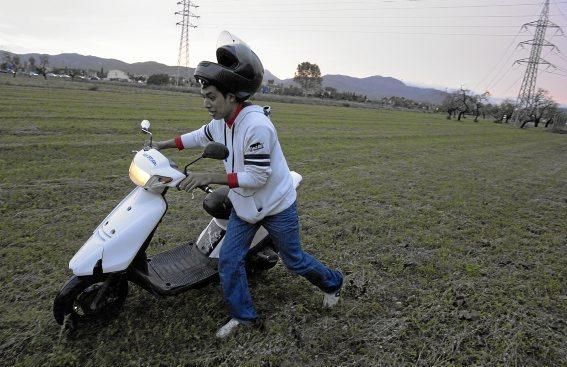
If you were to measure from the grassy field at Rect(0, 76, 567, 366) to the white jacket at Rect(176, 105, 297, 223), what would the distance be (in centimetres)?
98

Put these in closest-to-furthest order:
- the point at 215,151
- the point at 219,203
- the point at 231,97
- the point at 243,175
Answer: the point at 215,151
the point at 243,175
the point at 231,97
the point at 219,203

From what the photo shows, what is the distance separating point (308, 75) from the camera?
117938mm

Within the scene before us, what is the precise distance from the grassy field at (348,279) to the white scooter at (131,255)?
0.23 metres

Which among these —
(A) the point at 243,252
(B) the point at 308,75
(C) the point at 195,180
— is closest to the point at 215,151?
(C) the point at 195,180

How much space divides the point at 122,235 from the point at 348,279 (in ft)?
7.21

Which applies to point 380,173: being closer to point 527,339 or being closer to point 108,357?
point 527,339

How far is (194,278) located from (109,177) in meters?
4.73

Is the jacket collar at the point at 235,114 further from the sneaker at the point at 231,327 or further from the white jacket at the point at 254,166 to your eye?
the sneaker at the point at 231,327

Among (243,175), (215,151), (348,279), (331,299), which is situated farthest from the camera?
(348,279)

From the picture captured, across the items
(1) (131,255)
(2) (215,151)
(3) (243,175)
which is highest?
(2) (215,151)

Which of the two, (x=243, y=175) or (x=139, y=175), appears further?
(x=139, y=175)

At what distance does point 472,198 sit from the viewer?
24.8 ft

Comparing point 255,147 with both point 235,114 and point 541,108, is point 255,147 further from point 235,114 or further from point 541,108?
point 541,108

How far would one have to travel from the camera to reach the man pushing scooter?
260cm
